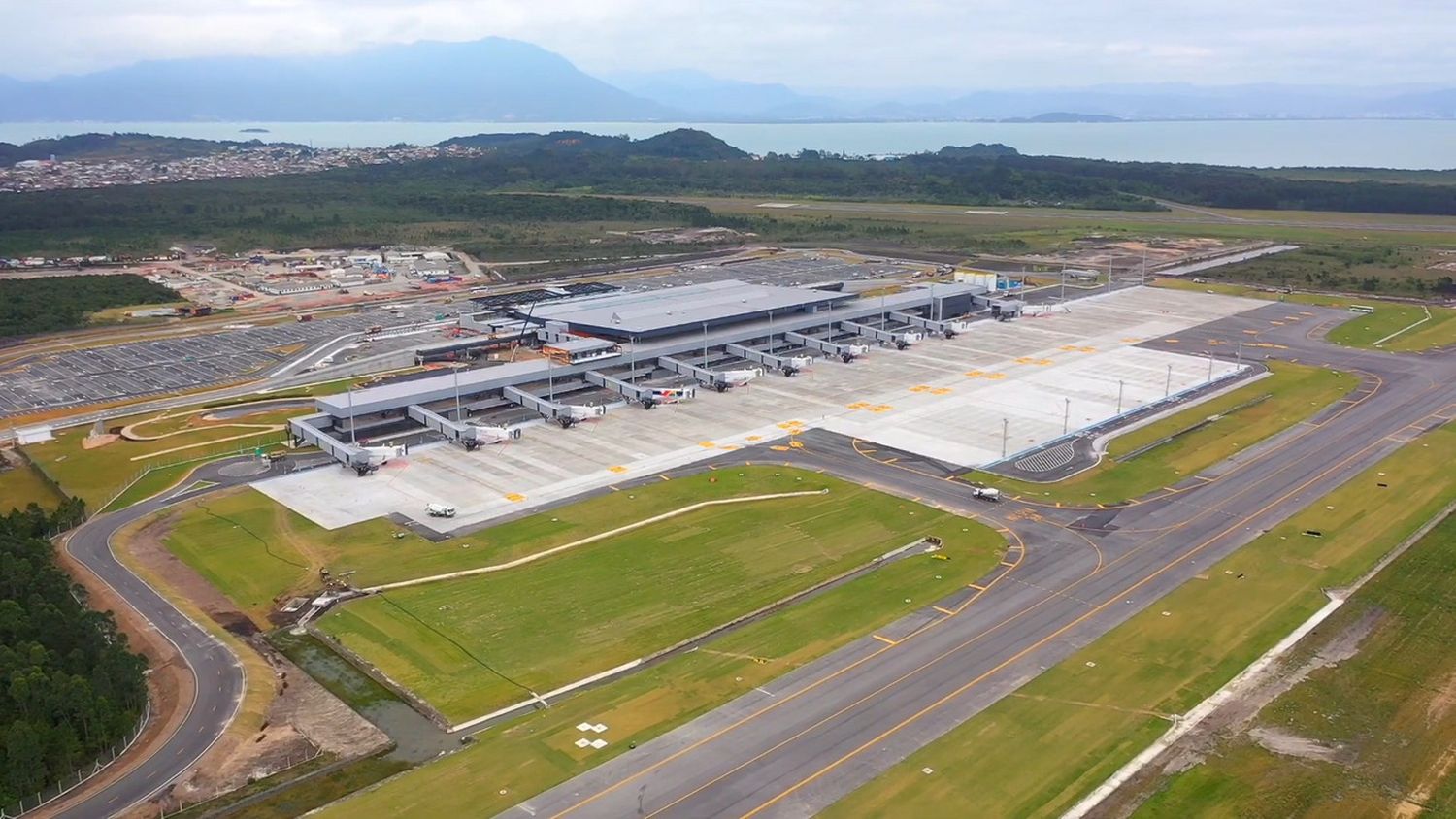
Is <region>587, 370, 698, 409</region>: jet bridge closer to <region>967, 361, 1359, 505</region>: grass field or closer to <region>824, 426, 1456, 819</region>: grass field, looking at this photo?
<region>967, 361, 1359, 505</region>: grass field

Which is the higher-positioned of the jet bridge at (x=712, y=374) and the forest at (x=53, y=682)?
the jet bridge at (x=712, y=374)

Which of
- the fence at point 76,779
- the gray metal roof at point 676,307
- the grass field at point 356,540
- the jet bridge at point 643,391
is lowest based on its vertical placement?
the fence at point 76,779

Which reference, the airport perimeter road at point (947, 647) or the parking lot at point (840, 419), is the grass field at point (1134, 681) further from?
the parking lot at point (840, 419)

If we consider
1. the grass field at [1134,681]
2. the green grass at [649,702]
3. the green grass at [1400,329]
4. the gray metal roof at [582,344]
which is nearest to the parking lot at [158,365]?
the gray metal roof at [582,344]

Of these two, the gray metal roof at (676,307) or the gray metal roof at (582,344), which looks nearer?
the gray metal roof at (582,344)

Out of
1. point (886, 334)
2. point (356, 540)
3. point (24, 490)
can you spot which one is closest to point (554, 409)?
point (356, 540)

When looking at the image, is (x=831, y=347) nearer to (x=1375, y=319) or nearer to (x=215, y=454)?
(x=215, y=454)

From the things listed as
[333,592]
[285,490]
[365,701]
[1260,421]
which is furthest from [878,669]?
[1260,421]
